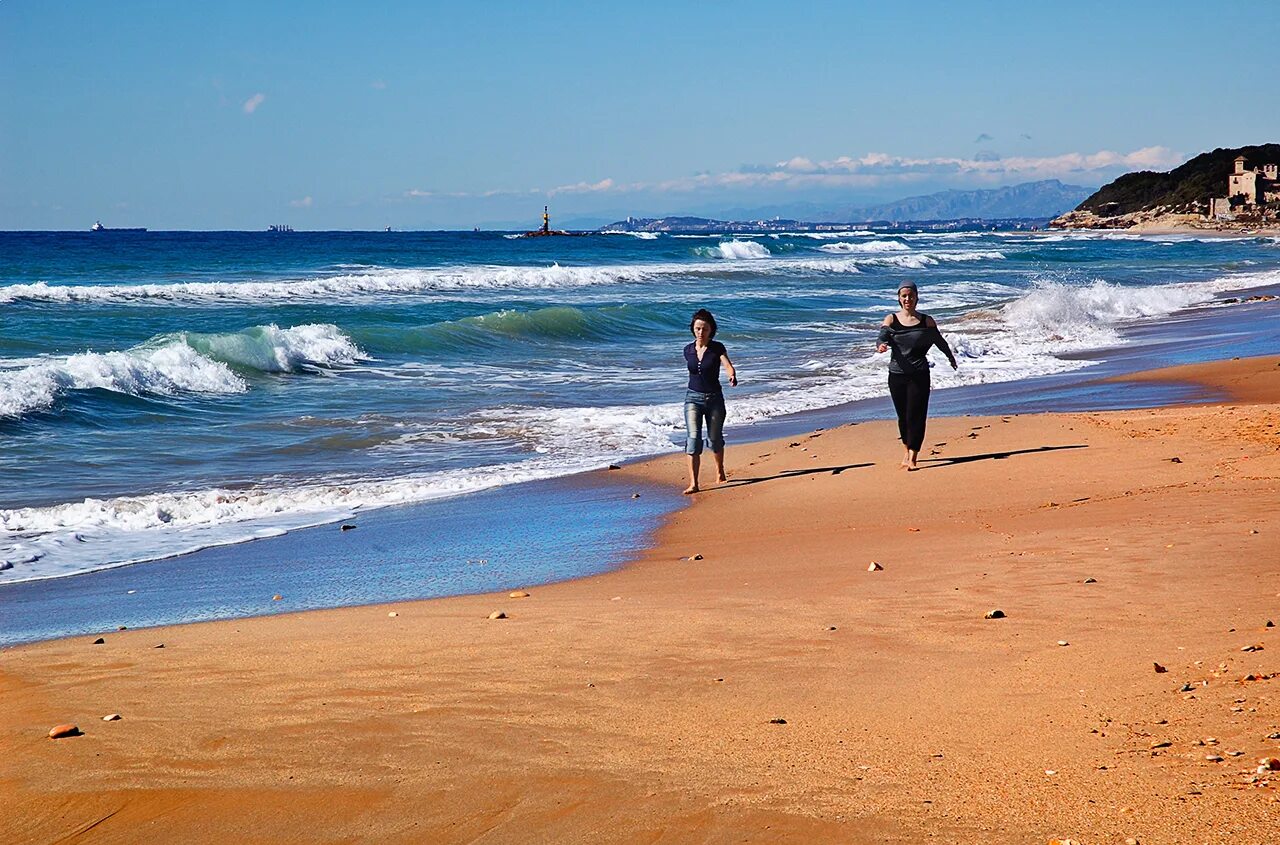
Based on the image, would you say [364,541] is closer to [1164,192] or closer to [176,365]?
[176,365]

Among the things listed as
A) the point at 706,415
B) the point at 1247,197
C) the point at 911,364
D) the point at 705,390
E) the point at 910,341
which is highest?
the point at 1247,197

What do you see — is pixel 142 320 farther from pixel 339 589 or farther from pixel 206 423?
pixel 339 589

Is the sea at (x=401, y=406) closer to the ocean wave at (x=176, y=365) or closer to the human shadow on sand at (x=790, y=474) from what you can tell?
the ocean wave at (x=176, y=365)

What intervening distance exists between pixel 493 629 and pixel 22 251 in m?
79.6

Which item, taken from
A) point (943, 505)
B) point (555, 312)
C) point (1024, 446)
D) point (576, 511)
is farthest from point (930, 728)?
point (555, 312)

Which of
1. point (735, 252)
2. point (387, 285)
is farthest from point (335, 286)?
point (735, 252)

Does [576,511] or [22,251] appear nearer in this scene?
[576,511]

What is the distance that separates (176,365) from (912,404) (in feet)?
42.5

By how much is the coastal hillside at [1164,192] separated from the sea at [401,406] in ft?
317

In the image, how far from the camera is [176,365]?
61.8 ft

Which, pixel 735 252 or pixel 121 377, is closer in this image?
pixel 121 377

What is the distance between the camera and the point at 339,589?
705 centimetres

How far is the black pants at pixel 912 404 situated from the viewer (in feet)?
33.3

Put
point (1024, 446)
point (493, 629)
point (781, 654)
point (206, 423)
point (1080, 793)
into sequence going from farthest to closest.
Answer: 1. point (206, 423)
2. point (1024, 446)
3. point (493, 629)
4. point (781, 654)
5. point (1080, 793)
